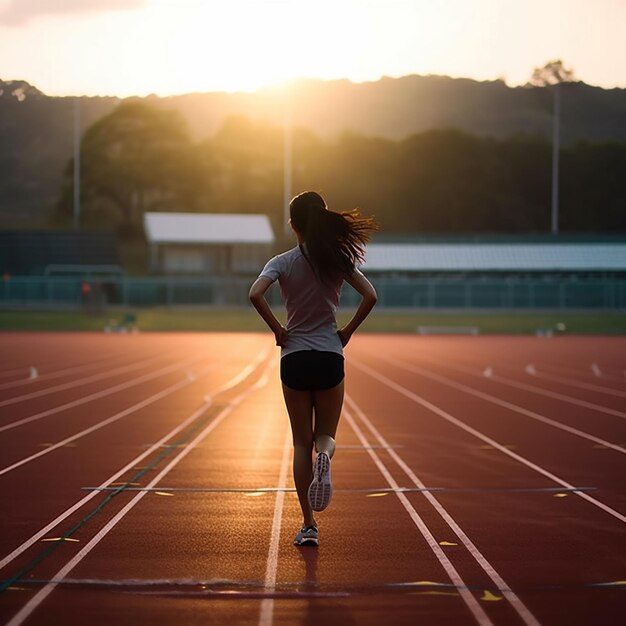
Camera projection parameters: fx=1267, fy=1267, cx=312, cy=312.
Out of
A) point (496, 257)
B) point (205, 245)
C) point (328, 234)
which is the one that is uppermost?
point (205, 245)

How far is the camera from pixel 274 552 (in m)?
7.41

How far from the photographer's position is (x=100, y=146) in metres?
103

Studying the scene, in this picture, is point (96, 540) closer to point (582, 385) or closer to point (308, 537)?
point (308, 537)

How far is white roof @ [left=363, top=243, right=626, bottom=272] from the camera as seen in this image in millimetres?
66188

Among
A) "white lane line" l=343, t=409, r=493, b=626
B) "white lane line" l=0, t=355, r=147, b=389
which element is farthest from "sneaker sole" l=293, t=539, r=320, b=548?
"white lane line" l=0, t=355, r=147, b=389

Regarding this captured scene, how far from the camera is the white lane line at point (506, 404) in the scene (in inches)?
535

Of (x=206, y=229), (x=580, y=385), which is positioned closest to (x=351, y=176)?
(x=206, y=229)

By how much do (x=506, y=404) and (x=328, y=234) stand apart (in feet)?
37.7

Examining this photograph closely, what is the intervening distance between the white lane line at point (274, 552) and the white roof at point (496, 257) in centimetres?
5433

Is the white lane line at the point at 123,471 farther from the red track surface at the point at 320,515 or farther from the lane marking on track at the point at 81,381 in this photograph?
the lane marking on track at the point at 81,381

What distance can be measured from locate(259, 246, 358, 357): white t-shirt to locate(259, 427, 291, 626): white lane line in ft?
3.88

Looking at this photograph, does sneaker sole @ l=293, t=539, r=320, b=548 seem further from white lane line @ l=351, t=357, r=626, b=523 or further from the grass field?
the grass field

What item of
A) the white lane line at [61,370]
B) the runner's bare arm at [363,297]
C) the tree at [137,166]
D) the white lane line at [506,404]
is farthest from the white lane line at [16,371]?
the tree at [137,166]

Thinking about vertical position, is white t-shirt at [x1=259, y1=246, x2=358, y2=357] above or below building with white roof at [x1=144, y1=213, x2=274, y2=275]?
below
